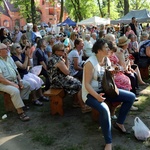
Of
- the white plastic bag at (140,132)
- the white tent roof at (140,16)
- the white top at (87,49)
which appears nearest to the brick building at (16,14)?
the white tent roof at (140,16)

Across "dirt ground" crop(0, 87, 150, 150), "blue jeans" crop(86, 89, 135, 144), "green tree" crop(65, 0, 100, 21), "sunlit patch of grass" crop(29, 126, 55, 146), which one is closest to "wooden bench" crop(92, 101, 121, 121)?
"dirt ground" crop(0, 87, 150, 150)

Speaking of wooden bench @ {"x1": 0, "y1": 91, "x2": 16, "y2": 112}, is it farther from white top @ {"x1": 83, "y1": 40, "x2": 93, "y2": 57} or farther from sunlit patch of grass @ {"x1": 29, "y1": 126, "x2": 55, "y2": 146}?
white top @ {"x1": 83, "y1": 40, "x2": 93, "y2": 57}

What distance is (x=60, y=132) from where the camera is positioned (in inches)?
156

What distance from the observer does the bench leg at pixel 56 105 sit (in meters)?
4.53

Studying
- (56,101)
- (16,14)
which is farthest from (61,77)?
(16,14)

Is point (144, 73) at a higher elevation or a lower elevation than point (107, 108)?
lower

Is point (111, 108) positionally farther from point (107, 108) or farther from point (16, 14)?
point (16, 14)

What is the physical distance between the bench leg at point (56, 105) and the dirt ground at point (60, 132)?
9cm

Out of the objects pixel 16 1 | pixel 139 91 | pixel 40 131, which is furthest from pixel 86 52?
pixel 16 1

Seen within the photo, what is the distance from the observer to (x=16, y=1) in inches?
1487

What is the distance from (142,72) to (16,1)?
34.4 metres

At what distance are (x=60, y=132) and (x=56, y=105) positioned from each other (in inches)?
28.1

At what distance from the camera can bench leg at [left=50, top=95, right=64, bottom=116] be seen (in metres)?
4.53

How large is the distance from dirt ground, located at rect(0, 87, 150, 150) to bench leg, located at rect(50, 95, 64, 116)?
0.09 metres
